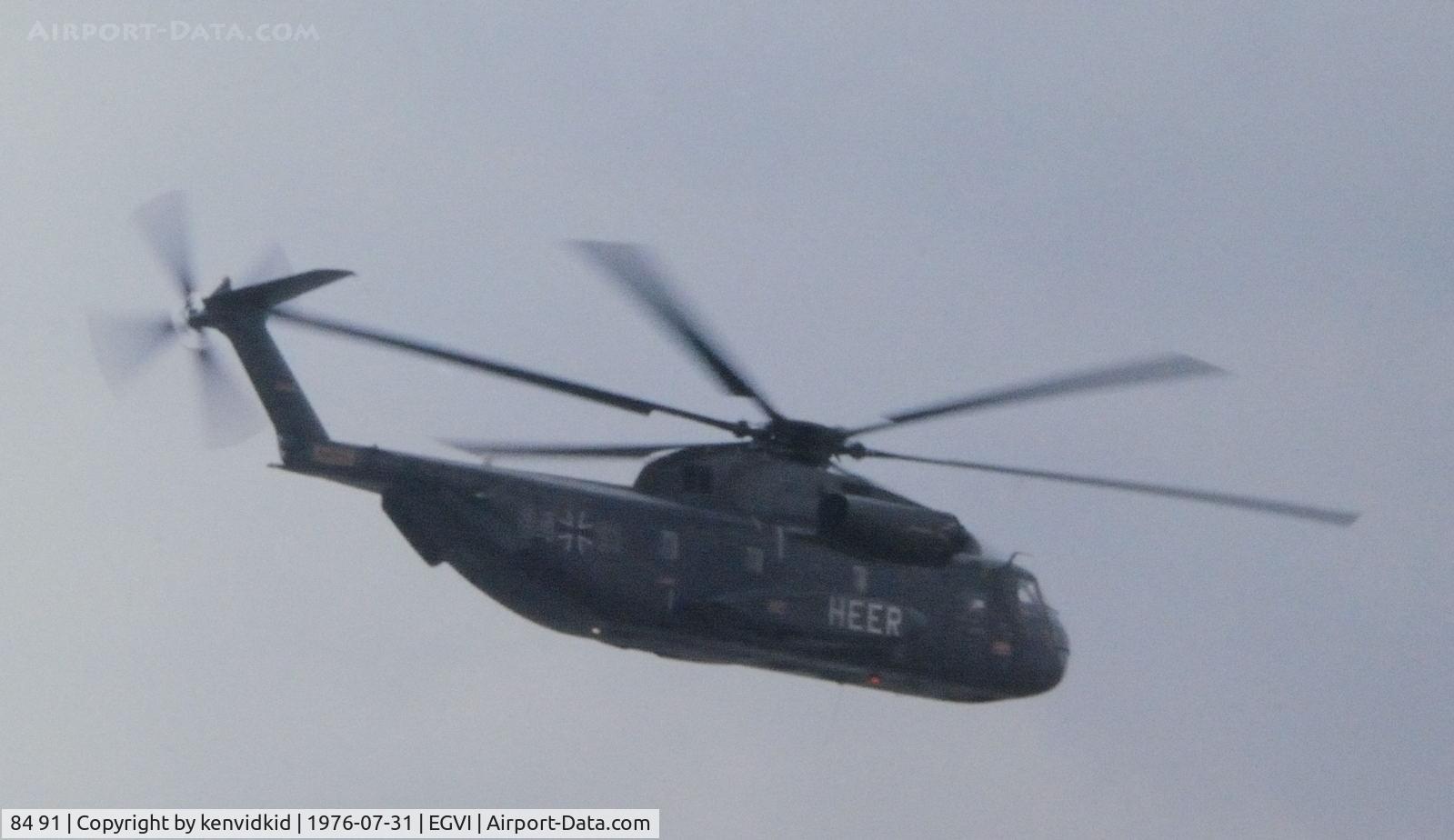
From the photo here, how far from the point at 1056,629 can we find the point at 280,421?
42.7ft

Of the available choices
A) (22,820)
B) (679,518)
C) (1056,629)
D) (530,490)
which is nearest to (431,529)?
(530,490)

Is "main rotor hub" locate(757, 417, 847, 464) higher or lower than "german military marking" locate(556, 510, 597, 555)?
higher

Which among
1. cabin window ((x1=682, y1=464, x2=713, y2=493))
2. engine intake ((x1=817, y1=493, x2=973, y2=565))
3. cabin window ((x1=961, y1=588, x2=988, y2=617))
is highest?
cabin window ((x1=682, y1=464, x2=713, y2=493))

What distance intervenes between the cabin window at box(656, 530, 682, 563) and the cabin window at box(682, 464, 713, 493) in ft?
4.29

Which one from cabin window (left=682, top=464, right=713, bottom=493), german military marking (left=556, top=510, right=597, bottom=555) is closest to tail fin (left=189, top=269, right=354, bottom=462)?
german military marking (left=556, top=510, right=597, bottom=555)

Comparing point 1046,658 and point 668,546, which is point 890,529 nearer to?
point 668,546

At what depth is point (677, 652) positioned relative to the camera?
38219 mm

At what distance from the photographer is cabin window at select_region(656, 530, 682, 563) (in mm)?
37156

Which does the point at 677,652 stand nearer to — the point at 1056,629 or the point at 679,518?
the point at 679,518

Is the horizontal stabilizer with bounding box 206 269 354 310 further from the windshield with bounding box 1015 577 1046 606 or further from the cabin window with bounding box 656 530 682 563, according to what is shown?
the windshield with bounding box 1015 577 1046 606

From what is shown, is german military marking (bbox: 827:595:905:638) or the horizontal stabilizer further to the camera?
german military marking (bbox: 827:595:905:638)

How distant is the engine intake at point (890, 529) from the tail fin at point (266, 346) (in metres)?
7.43

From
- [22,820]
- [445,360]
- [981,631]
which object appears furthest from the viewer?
[981,631]

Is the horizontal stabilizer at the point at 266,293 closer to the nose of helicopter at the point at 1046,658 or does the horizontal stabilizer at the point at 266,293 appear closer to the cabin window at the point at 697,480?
the cabin window at the point at 697,480
